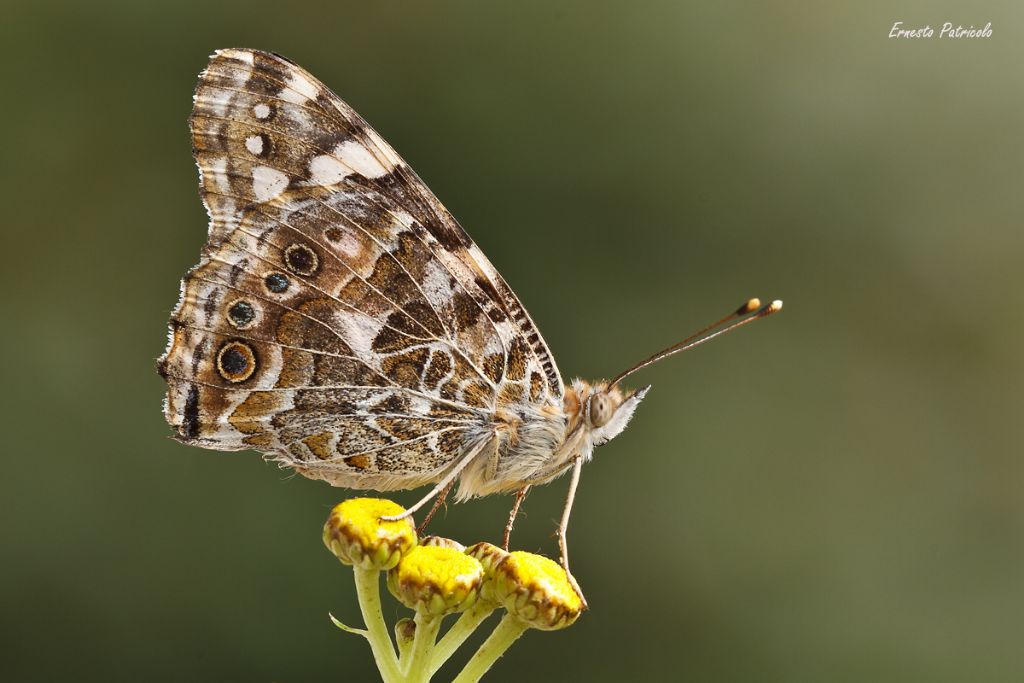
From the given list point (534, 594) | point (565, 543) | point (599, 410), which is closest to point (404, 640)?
point (534, 594)

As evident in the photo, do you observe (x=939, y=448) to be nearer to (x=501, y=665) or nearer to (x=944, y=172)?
(x=944, y=172)

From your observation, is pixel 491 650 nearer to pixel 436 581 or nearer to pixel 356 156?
pixel 436 581

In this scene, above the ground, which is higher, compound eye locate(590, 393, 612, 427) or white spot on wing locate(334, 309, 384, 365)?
white spot on wing locate(334, 309, 384, 365)

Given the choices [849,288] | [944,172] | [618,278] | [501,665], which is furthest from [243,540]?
[944,172]

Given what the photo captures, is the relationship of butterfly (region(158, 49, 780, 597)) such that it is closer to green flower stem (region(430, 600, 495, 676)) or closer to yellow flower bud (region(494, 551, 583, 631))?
yellow flower bud (region(494, 551, 583, 631))

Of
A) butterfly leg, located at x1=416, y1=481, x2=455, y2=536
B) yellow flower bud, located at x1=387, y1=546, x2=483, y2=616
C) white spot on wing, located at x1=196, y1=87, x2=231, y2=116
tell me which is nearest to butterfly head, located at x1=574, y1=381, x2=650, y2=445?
butterfly leg, located at x1=416, y1=481, x2=455, y2=536

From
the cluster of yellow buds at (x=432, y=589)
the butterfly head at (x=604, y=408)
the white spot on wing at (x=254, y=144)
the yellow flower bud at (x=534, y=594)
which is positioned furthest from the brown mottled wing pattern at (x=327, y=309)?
the yellow flower bud at (x=534, y=594)
